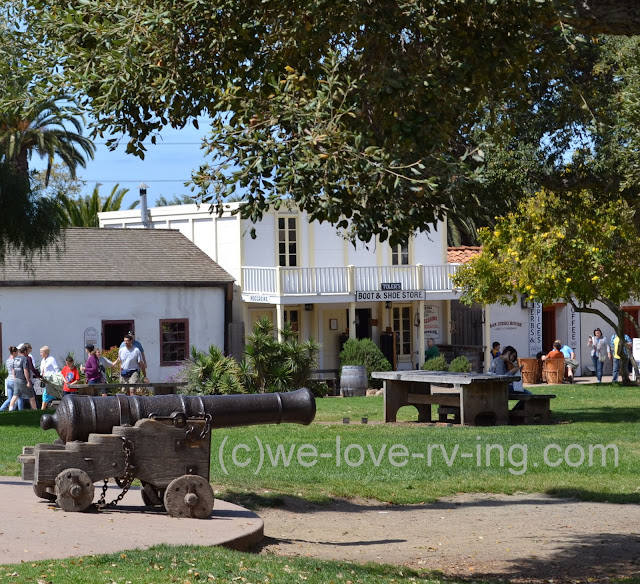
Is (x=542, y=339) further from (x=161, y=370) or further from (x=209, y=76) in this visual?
(x=209, y=76)

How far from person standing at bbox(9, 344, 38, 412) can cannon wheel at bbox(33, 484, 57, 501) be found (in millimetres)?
14115

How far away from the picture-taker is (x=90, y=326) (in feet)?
111

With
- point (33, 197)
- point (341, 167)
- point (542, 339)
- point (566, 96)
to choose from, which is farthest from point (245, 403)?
point (542, 339)

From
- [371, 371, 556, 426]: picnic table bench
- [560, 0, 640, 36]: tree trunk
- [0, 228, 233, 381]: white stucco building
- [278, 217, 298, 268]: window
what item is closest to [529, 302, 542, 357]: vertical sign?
[278, 217, 298, 268]: window

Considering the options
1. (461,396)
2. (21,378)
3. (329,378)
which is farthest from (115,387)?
(329,378)

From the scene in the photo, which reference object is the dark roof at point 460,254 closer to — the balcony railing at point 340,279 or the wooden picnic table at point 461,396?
the balcony railing at point 340,279

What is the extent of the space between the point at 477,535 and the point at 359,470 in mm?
3561

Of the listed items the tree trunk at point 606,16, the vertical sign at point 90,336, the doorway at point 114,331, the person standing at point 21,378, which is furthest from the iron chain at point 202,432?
the doorway at point 114,331

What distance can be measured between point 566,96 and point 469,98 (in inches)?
164

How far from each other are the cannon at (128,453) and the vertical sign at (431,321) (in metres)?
30.0

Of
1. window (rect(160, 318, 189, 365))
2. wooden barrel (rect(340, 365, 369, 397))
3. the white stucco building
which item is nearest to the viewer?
wooden barrel (rect(340, 365, 369, 397))

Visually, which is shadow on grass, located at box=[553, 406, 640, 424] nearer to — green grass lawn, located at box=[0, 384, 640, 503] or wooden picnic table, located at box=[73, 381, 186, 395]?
green grass lawn, located at box=[0, 384, 640, 503]

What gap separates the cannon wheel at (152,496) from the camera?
33.1 feet

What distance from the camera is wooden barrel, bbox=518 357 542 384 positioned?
37.0 m
